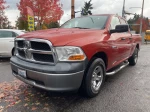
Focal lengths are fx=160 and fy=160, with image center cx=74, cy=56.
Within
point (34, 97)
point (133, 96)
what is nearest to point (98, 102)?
point (133, 96)

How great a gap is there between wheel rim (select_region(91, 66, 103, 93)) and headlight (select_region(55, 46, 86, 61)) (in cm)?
76

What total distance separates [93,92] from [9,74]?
10.4 ft

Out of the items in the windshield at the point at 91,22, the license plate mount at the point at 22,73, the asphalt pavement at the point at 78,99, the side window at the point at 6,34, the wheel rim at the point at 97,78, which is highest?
the windshield at the point at 91,22

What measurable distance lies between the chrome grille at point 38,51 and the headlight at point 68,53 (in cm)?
12

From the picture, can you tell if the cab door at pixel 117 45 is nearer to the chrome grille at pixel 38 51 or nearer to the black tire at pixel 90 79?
the black tire at pixel 90 79

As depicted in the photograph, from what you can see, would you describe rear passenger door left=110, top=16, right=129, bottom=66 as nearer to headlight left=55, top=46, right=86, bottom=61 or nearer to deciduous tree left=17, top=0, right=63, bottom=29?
headlight left=55, top=46, right=86, bottom=61

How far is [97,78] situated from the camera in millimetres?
3520

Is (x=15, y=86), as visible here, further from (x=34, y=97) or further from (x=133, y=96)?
(x=133, y=96)

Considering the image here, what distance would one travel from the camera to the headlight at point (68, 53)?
8.73 ft

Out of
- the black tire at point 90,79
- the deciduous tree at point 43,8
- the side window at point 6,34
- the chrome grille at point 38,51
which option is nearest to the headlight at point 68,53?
the chrome grille at point 38,51

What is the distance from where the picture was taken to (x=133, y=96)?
3.46 metres

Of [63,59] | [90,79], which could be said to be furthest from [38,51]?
[90,79]

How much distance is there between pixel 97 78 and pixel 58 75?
1220 mm

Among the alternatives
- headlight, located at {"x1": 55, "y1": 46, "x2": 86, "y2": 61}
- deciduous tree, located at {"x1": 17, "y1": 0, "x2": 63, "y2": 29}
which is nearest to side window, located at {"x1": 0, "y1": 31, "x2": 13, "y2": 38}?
headlight, located at {"x1": 55, "y1": 46, "x2": 86, "y2": 61}
